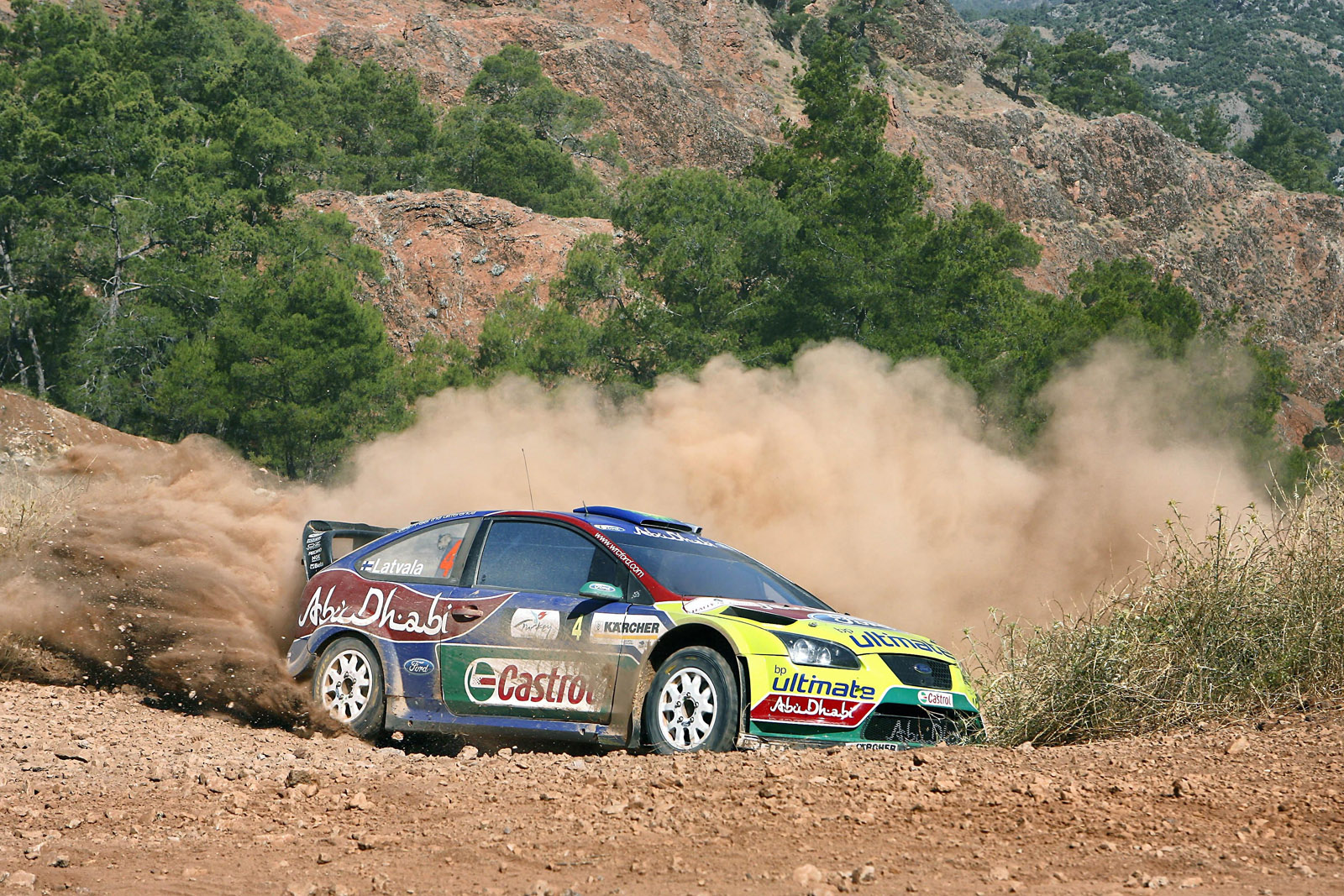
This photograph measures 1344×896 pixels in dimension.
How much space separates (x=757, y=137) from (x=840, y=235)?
54.9 meters

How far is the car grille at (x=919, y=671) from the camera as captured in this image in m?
6.93

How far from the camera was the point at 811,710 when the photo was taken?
21.8 ft

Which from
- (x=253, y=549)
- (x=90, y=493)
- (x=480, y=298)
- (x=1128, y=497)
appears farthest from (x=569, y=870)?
(x=480, y=298)

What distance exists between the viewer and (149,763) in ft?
22.8

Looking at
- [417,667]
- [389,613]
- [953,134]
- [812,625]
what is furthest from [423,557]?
[953,134]

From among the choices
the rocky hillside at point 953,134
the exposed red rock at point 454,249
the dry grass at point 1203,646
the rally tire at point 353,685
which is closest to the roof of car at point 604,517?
the rally tire at point 353,685

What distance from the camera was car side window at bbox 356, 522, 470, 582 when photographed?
8008mm

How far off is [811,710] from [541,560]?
1.96 metres

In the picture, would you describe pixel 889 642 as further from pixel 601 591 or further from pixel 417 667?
pixel 417 667

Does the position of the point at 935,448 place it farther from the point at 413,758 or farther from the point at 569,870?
the point at 569,870

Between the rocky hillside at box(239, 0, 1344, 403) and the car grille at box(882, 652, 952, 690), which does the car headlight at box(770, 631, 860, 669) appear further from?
the rocky hillside at box(239, 0, 1344, 403)

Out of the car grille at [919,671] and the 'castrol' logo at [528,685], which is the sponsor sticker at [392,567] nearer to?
the 'castrol' logo at [528,685]

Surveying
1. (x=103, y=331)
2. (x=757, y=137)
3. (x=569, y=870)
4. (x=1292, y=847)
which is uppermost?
(x=757, y=137)

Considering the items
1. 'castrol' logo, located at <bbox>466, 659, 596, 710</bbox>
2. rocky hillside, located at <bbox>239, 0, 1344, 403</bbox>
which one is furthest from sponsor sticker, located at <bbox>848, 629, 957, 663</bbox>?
rocky hillside, located at <bbox>239, 0, 1344, 403</bbox>
